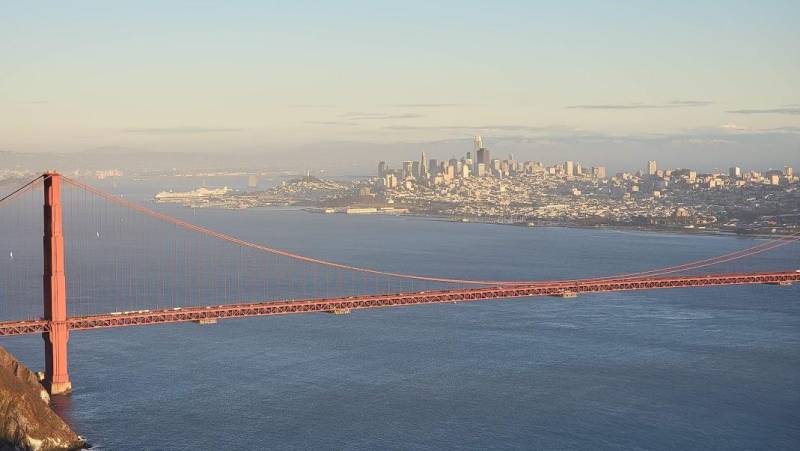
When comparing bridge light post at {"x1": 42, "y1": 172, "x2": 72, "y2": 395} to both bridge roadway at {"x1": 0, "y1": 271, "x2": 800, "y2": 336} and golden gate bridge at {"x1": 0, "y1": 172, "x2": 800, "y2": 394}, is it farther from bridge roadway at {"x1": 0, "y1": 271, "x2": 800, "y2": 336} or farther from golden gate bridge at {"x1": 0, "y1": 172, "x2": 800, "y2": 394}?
bridge roadway at {"x1": 0, "y1": 271, "x2": 800, "y2": 336}

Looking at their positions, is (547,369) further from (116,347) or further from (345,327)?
(116,347)

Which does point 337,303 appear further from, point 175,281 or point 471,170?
point 471,170

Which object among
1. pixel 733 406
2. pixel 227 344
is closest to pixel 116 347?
pixel 227 344

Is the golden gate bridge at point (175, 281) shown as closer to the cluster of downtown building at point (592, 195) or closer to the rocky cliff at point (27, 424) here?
the rocky cliff at point (27, 424)

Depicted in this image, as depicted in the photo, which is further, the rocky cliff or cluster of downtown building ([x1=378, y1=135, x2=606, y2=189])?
cluster of downtown building ([x1=378, y1=135, x2=606, y2=189])

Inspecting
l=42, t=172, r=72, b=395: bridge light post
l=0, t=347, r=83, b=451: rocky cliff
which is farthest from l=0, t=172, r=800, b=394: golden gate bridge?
l=0, t=347, r=83, b=451: rocky cliff
